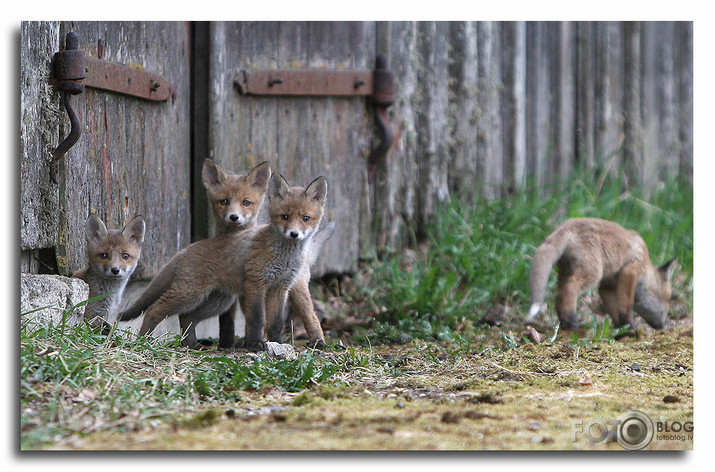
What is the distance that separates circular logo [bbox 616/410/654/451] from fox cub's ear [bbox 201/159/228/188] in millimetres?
2790

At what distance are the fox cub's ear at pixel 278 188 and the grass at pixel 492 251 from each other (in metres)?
1.35

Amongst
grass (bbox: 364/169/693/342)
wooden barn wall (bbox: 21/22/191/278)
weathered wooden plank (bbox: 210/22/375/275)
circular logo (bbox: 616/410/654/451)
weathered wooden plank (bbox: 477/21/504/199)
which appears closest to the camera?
circular logo (bbox: 616/410/654/451)

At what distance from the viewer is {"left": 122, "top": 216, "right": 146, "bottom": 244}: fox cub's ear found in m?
4.72

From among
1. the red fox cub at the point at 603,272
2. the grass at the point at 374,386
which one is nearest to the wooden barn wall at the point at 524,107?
the grass at the point at 374,386

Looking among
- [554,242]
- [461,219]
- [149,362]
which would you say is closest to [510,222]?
[461,219]

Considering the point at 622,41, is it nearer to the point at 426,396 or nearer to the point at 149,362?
the point at 426,396

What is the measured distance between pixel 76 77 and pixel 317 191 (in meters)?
1.46

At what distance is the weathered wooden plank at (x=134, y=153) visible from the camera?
4.58 m

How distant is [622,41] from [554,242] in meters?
3.23

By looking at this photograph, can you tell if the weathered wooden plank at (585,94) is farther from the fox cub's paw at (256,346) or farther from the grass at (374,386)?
the fox cub's paw at (256,346)

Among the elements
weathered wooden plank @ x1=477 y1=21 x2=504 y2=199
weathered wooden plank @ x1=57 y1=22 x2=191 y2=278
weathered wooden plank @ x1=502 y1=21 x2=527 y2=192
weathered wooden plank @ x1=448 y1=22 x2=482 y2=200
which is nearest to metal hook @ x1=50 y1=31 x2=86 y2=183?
weathered wooden plank @ x1=57 y1=22 x2=191 y2=278

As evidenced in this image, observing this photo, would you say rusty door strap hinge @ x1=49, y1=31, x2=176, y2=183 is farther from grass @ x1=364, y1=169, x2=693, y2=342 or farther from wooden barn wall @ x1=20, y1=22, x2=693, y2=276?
grass @ x1=364, y1=169, x2=693, y2=342

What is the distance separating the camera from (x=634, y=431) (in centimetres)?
355

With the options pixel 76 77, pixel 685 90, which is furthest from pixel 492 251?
pixel 76 77
